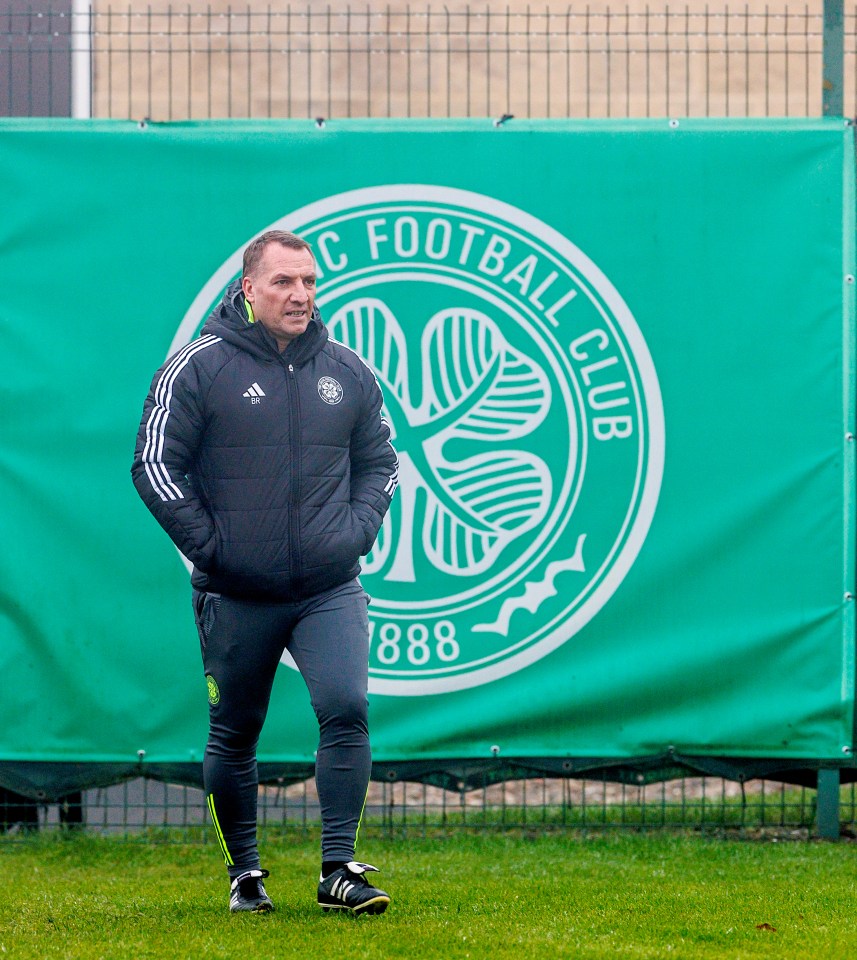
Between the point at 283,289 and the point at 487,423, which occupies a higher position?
the point at 283,289

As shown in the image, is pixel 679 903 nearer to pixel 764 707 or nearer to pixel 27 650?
pixel 764 707

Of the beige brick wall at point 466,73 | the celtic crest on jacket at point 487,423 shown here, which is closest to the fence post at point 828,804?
the celtic crest on jacket at point 487,423

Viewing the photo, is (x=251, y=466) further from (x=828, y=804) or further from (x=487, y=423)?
(x=828, y=804)

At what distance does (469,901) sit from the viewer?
4.31m

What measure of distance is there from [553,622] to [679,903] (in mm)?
1338

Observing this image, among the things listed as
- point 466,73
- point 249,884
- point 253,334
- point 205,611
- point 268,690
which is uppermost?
point 466,73

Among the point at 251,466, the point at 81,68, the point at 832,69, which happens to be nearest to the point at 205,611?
the point at 251,466

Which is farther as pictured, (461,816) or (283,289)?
(461,816)

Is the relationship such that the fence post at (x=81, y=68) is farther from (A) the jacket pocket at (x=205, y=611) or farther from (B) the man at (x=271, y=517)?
(A) the jacket pocket at (x=205, y=611)

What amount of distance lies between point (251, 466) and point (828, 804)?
2.85 m

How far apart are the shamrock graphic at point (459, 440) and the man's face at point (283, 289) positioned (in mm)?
1516

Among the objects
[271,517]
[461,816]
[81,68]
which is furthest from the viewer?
[81,68]

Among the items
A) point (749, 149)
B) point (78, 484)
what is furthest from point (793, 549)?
point (78, 484)

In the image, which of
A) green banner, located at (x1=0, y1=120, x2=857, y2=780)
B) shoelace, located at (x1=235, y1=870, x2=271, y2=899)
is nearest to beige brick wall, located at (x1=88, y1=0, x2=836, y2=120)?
green banner, located at (x1=0, y1=120, x2=857, y2=780)
